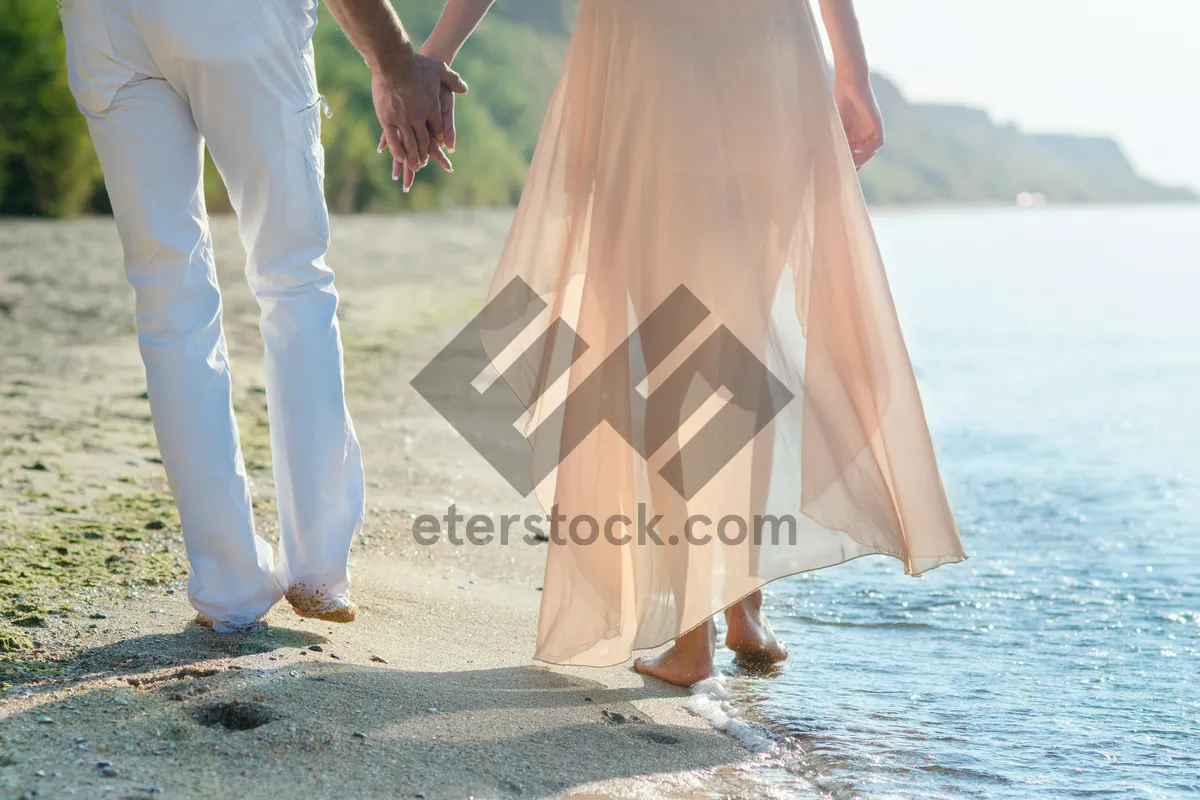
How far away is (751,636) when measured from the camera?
2541 mm

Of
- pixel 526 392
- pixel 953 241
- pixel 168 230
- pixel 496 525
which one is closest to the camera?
pixel 168 230

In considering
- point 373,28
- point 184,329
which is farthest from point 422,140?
point 184,329

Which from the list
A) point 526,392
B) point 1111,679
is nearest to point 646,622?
point 526,392

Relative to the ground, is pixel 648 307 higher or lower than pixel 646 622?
higher

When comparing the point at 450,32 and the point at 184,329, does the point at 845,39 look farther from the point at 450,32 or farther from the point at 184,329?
the point at 184,329

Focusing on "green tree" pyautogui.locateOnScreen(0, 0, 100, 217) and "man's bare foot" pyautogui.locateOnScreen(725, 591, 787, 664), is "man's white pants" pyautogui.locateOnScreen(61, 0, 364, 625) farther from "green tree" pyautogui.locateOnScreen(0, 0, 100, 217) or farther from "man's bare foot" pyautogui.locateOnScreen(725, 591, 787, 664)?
"green tree" pyautogui.locateOnScreen(0, 0, 100, 217)

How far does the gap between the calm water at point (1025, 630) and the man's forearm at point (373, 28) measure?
137 centimetres

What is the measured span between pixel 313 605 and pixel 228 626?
16cm

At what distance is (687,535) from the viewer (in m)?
2.27

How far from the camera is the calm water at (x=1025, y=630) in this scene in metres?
2.12

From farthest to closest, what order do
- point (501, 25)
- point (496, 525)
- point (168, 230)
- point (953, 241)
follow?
point (501, 25) → point (953, 241) → point (496, 525) → point (168, 230)

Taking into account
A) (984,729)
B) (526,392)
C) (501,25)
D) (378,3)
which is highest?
(501,25)

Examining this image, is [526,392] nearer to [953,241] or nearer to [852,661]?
[852,661]

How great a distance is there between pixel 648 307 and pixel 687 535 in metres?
0.43
